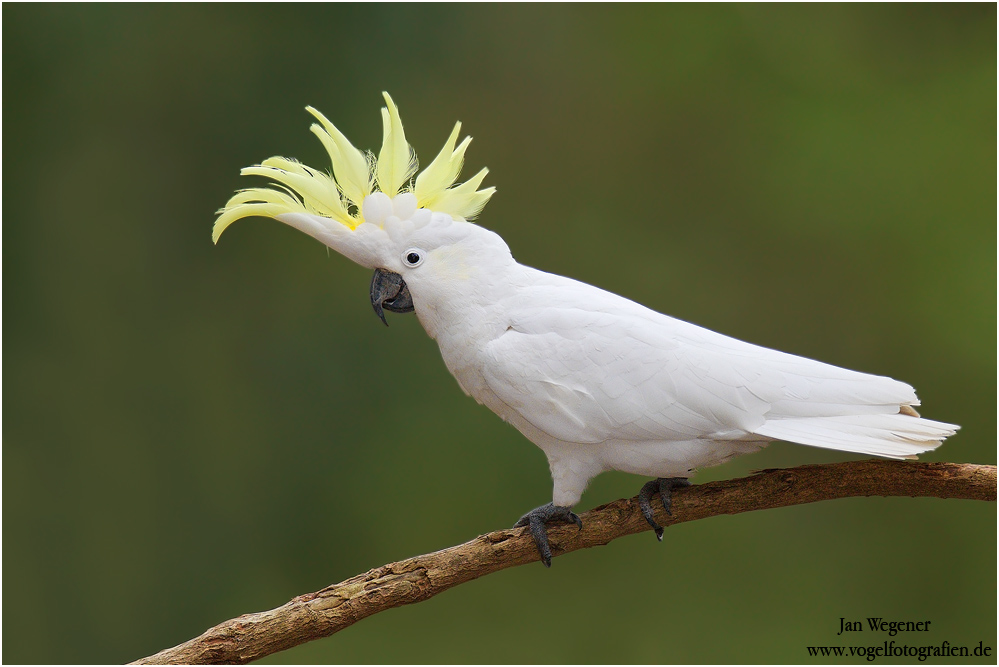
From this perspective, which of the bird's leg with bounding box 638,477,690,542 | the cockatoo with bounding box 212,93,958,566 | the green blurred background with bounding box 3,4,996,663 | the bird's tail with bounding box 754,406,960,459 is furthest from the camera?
the green blurred background with bounding box 3,4,996,663

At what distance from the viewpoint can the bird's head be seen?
1.70 meters

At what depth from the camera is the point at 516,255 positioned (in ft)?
10.7

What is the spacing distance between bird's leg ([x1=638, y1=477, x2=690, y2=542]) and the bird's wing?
0.55 ft

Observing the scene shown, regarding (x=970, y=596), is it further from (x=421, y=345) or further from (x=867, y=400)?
(x=421, y=345)

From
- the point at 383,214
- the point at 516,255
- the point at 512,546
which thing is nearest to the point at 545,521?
the point at 512,546

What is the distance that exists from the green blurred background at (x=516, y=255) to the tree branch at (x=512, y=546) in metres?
1.32

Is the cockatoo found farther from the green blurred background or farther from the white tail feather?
the green blurred background

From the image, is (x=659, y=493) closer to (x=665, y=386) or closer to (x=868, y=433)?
(x=665, y=386)

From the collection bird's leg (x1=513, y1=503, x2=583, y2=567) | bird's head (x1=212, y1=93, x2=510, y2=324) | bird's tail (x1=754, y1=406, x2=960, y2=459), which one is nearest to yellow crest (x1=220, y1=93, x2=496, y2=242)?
bird's head (x1=212, y1=93, x2=510, y2=324)

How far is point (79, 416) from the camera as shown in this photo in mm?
3082

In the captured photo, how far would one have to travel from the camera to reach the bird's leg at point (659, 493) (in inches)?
66.9

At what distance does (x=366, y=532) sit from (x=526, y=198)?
1440 millimetres

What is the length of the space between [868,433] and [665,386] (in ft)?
1.23

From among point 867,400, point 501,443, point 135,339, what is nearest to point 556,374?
point 867,400
